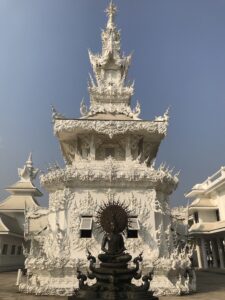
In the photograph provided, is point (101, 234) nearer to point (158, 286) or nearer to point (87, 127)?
point (158, 286)

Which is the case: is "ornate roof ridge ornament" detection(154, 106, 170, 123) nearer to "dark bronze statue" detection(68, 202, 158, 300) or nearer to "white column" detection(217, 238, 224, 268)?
"dark bronze statue" detection(68, 202, 158, 300)

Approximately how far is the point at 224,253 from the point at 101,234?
21169mm

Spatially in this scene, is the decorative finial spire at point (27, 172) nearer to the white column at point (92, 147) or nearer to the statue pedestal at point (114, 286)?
the white column at point (92, 147)

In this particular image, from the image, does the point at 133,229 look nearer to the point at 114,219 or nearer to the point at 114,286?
the point at 114,219

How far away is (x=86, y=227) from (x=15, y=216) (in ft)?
68.4

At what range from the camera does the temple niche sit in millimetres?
14922

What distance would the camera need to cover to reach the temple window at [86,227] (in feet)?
51.3

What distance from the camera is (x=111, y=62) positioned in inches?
976

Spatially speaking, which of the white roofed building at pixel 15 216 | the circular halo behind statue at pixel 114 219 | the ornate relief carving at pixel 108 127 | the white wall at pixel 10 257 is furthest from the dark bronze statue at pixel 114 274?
the white wall at pixel 10 257

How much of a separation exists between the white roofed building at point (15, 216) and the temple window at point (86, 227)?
9545 millimetres

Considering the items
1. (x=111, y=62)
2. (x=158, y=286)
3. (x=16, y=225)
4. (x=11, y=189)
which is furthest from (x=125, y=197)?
(x=11, y=189)

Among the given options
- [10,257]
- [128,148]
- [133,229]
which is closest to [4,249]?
[10,257]

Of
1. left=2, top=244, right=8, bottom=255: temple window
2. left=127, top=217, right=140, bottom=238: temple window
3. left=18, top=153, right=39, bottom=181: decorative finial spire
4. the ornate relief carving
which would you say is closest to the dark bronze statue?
left=127, top=217, right=140, bottom=238: temple window

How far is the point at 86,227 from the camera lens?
15.7 meters
